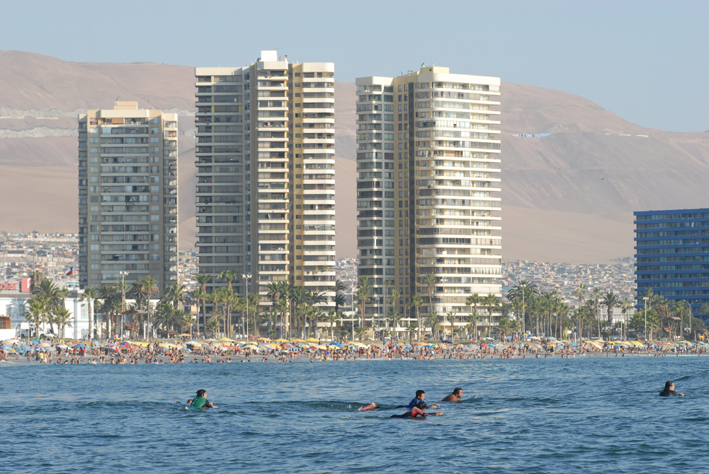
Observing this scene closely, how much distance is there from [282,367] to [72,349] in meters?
40.5

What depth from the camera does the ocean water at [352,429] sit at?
153 ft

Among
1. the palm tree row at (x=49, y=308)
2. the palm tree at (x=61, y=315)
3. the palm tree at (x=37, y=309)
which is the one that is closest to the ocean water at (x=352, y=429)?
the palm tree at (x=37, y=309)

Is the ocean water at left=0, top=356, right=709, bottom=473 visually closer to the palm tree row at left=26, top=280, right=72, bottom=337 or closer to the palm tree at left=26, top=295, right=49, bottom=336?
the palm tree at left=26, top=295, right=49, bottom=336

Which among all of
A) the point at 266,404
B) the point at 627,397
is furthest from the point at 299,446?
the point at 627,397

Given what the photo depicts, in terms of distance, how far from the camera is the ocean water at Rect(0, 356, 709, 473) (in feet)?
153

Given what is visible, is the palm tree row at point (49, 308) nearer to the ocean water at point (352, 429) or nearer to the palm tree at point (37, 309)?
the palm tree at point (37, 309)

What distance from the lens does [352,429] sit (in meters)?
57.1

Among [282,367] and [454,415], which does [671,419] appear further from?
[282,367]

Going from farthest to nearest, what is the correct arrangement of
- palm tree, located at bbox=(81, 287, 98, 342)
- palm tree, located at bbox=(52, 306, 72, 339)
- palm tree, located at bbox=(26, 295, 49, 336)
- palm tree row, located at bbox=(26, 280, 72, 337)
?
palm tree, located at bbox=(81, 287, 98, 342) → palm tree, located at bbox=(52, 306, 72, 339) → palm tree row, located at bbox=(26, 280, 72, 337) → palm tree, located at bbox=(26, 295, 49, 336)

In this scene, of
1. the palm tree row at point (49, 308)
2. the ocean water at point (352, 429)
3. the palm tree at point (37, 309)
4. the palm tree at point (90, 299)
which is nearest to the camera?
the ocean water at point (352, 429)

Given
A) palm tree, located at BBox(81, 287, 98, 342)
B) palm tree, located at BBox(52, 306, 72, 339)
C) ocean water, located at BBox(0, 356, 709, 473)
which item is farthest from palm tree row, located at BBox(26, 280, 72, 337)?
ocean water, located at BBox(0, 356, 709, 473)

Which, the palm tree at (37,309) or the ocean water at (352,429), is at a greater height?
the palm tree at (37,309)

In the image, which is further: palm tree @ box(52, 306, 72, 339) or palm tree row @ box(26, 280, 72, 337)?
palm tree @ box(52, 306, 72, 339)

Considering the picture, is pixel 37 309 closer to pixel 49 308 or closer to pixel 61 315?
pixel 61 315
